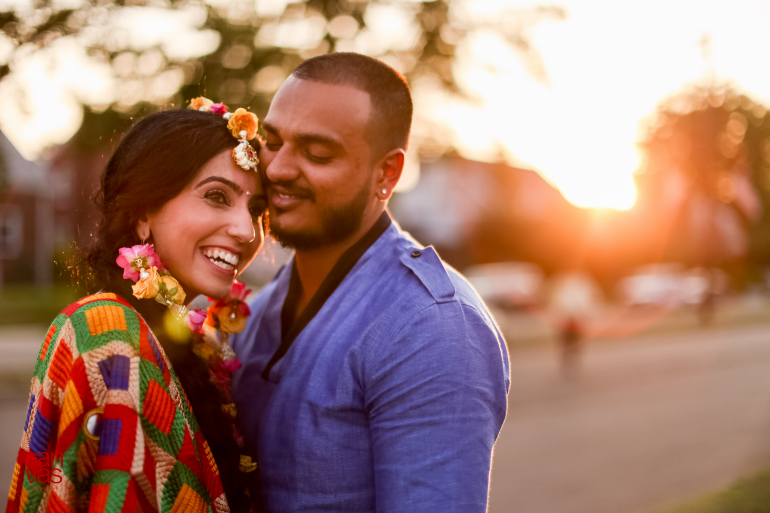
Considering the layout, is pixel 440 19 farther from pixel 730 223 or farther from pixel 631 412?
pixel 730 223

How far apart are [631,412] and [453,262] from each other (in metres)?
20.1

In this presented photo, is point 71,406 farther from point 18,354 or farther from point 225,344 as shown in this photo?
point 18,354

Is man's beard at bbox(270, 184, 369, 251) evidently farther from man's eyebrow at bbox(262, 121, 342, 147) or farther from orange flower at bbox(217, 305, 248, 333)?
orange flower at bbox(217, 305, 248, 333)

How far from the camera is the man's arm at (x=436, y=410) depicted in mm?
1800

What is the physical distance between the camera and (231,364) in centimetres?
245

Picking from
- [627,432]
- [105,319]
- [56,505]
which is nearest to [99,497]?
[56,505]

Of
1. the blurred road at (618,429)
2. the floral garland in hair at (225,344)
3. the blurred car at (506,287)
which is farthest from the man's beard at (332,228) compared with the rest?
the blurred car at (506,287)

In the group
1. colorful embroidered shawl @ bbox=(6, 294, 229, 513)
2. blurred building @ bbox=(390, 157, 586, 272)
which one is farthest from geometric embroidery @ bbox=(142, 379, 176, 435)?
blurred building @ bbox=(390, 157, 586, 272)

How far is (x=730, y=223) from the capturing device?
14.9 m

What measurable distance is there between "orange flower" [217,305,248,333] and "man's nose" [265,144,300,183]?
2.02 feet

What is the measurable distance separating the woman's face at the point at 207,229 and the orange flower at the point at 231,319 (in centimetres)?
29

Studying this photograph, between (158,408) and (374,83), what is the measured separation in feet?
4.77

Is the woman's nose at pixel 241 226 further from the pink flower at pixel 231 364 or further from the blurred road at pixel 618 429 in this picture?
the blurred road at pixel 618 429

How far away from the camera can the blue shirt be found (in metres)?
1.82
